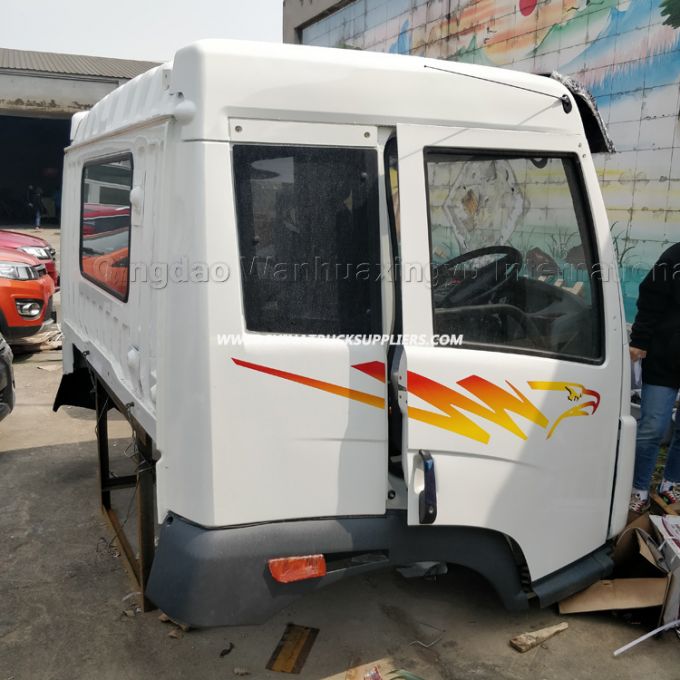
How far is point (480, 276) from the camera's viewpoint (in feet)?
8.96

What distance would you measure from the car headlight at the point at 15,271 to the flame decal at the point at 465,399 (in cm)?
668

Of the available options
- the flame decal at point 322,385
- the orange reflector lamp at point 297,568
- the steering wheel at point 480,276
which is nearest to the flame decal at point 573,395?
the steering wheel at point 480,276

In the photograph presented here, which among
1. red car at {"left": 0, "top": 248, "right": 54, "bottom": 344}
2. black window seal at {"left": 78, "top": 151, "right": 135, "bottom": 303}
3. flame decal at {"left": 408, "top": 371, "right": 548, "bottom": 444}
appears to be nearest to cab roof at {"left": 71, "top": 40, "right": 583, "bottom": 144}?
black window seal at {"left": 78, "top": 151, "right": 135, "bottom": 303}

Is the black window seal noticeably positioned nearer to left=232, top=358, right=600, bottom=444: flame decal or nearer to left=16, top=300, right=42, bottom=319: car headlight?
left=232, top=358, right=600, bottom=444: flame decal

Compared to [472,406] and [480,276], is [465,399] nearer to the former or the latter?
[472,406]

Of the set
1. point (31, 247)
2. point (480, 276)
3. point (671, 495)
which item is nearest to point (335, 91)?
point (480, 276)

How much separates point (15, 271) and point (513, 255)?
6987 millimetres

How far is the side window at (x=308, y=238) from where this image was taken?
2.37 metres

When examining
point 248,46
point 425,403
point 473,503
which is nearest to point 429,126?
point 248,46

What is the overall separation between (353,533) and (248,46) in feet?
5.83

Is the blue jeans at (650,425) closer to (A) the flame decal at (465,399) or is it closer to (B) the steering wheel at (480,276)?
(A) the flame decal at (465,399)

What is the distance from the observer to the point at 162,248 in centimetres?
245

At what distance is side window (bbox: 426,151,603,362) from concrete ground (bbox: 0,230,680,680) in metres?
0.94

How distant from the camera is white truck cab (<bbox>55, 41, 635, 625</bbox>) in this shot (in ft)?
7.66
